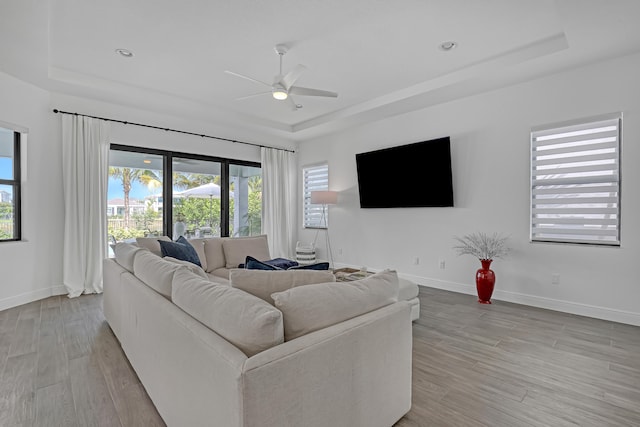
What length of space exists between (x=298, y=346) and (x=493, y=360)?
2.01 m

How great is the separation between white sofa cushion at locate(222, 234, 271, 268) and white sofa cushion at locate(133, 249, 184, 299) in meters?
1.63

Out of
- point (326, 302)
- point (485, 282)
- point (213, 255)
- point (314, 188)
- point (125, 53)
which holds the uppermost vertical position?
point (125, 53)

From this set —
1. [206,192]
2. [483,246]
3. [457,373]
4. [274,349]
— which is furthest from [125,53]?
[483,246]

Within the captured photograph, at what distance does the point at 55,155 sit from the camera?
4.24m

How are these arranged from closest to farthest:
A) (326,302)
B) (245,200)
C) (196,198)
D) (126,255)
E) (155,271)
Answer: (326,302) → (155,271) → (126,255) → (196,198) → (245,200)

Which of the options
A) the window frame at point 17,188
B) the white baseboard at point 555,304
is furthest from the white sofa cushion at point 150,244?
the white baseboard at point 555,304

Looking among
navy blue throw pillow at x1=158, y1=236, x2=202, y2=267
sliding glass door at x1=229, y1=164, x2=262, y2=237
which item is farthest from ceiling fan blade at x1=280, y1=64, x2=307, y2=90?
sliding glass door at x1=229, y1=164, x2=262, y2=237

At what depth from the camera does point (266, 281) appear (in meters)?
1.55

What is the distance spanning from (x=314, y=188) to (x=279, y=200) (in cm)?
79

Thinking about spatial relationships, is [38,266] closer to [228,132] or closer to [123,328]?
[123,328]

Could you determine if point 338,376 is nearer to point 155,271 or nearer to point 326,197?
point 155,271

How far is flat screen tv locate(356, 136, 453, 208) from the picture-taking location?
461 centimetres

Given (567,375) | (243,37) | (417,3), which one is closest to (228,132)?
(243,37)

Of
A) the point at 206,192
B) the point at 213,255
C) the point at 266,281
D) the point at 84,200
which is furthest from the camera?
the point at 206,192
